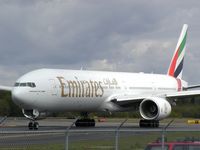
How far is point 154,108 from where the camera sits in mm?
41250

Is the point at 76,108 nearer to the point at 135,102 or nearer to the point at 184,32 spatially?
the point at 135,102

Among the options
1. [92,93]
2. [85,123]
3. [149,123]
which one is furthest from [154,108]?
[85,123]

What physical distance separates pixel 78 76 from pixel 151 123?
582cm

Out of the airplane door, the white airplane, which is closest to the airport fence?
the white airplane

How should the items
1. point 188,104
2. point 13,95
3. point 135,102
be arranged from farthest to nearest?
point 188,104
point 135,102
point 13,95

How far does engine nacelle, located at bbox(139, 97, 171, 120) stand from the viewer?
40219 millimetres

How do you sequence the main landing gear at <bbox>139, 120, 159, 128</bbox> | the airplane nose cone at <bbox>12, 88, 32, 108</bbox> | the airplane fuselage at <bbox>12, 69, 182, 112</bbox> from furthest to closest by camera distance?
the main landing gear at <bbox>139, 120, 159, 128</bbox>, the airplane fuselage at <bbox>12, 69, 182, 112</bbox>, the airplane nose cone at <bbox>12, 88, 32, 108</bbox>

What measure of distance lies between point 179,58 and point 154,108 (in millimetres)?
14582

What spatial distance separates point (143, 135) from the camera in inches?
984

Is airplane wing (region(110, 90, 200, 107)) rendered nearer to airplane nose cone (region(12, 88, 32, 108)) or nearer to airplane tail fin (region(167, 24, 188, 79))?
airplane nose cone (region(12, 88, 32, 108))

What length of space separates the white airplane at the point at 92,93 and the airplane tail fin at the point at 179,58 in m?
3.40

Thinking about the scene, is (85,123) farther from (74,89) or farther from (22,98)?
(22,98)

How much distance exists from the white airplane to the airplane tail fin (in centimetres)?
340

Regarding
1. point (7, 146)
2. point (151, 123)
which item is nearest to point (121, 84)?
point (151, 123)
